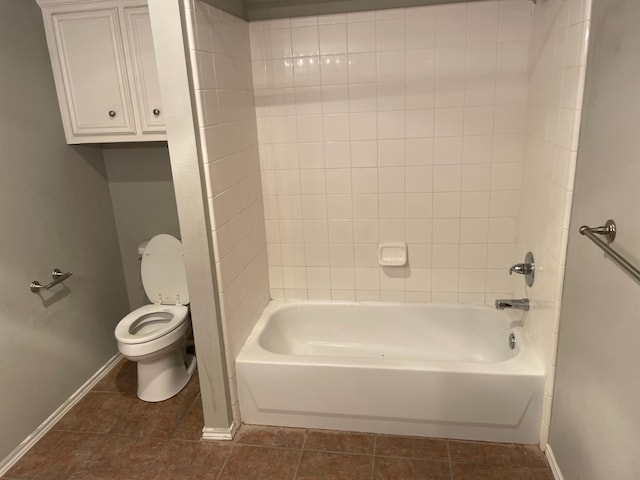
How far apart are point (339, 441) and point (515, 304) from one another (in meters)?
1.08

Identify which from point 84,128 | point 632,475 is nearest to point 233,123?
point 84,128

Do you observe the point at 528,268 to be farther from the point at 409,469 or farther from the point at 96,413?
the point at 96,413

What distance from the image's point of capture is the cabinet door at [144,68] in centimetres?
242

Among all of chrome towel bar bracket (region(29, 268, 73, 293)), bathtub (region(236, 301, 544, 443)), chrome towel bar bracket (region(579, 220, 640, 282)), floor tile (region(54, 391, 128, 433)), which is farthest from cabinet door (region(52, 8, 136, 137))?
chrome towel bar bracket (region(579, 220, 640, 282))

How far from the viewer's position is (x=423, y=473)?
2092 millimetres

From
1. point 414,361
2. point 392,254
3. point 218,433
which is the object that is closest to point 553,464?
point 414,361

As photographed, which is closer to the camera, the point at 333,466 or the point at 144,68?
the point at 333,466

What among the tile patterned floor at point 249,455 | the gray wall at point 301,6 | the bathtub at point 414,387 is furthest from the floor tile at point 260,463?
the gray wall at point 301,6

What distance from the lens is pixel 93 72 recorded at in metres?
2.53

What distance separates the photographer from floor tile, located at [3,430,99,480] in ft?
7.27

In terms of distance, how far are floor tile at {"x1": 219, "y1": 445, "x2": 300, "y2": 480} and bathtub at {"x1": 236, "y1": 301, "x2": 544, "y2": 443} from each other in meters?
0.18

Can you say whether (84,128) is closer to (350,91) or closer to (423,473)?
(350,91)

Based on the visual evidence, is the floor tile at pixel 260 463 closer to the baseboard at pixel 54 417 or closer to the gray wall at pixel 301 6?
the baseboard at pixel 54 417

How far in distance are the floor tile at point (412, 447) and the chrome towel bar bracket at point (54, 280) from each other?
6.00 ft
